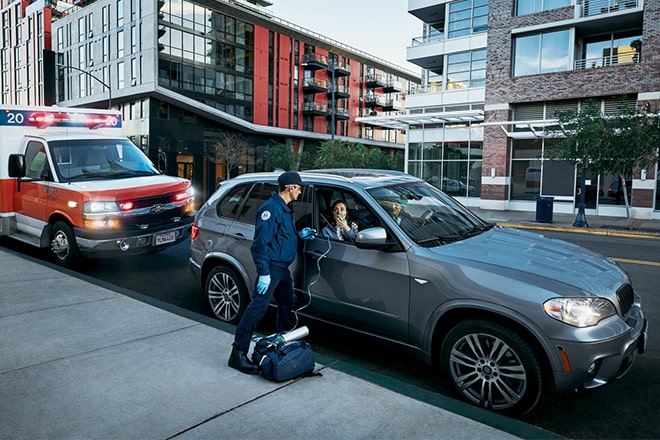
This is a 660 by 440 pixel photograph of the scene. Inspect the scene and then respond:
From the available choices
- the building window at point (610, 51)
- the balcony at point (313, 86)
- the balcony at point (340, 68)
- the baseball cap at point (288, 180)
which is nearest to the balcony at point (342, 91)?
the balcony at point (340, 68)

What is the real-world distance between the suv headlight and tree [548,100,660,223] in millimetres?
16620

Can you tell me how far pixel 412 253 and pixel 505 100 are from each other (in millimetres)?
25360

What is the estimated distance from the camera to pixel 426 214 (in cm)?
493

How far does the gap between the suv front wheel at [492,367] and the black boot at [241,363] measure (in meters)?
1.54

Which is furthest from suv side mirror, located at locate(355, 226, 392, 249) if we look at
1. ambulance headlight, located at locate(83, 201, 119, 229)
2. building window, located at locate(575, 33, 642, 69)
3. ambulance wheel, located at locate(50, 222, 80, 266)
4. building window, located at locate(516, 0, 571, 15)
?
building window, located at locate(516, 0, 571, 15)

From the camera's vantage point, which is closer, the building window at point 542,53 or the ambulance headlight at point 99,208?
the ambulance headlight at point 99,208

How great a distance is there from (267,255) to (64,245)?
6.08m

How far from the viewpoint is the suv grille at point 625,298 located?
12.4 ft

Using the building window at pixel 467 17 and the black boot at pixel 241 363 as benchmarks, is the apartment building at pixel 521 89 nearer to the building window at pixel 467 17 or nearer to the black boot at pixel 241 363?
the building window at pixel 467 17

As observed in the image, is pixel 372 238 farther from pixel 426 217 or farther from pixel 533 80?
pixel 533 80

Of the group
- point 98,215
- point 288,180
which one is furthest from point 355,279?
point 98,215

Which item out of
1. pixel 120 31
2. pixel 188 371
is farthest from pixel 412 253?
pixel 120 31

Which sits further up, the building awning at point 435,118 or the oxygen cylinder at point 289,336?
the building awning at point 435,118

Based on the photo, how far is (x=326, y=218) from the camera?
500 cm
